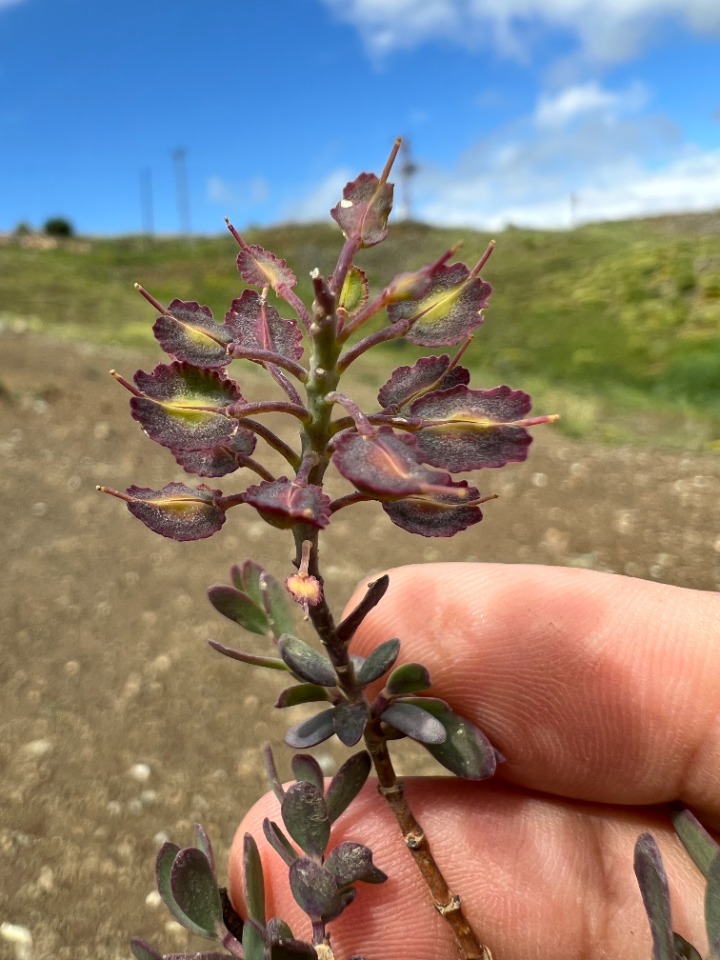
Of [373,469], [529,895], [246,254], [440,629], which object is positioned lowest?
[529,895]

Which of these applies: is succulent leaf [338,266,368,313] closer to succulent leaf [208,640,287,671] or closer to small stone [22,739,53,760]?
succulent leaf [208,640,287,671]

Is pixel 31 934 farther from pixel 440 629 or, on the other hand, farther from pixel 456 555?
pixel 456 555

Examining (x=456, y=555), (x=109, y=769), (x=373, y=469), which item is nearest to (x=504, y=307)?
(x=456, y=555)

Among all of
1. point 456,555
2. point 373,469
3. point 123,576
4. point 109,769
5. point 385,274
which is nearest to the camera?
point 373,469

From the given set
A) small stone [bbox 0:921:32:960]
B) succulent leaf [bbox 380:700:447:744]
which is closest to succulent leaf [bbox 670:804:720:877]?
succulent leaf [bbox 380:700:447:744]

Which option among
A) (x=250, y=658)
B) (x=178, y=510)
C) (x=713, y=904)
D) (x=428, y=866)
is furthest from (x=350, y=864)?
(x=178, y=510)

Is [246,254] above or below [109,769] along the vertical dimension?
above
